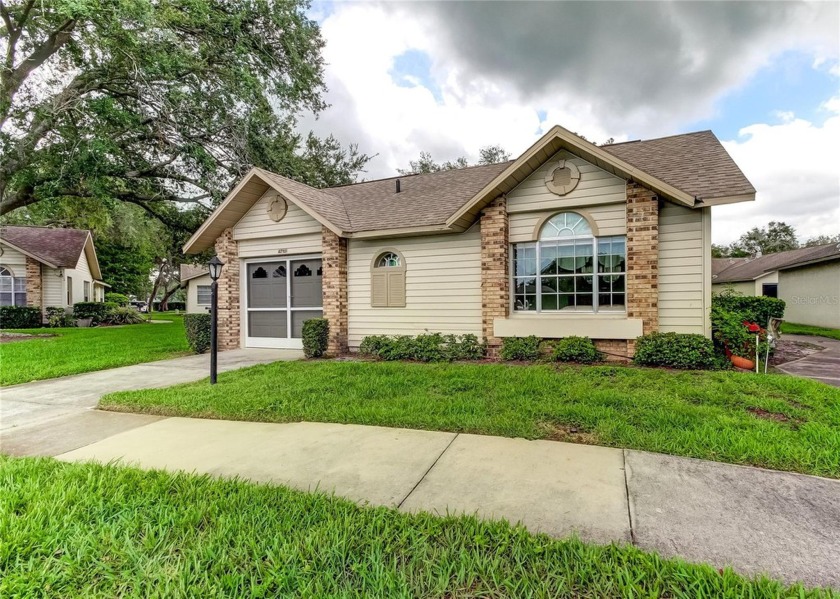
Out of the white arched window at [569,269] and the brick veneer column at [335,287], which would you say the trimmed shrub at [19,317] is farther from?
the white arched window at [569,269]

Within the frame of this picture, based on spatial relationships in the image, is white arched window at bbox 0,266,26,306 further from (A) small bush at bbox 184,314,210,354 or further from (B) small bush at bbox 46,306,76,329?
(A) small bush at bbox 184,314,210,354

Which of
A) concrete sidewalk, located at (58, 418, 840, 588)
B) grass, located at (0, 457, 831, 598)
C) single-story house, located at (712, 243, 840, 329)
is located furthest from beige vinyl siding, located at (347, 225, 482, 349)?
single-story house, located at (712, 243, 840, 329)

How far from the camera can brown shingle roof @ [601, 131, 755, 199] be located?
681cm

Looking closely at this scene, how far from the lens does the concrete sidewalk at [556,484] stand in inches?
88.8

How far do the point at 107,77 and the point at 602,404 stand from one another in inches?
639

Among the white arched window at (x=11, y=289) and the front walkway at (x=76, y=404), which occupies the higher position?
the white arched window at (x=11, y=289)

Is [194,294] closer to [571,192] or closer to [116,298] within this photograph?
[116,298]

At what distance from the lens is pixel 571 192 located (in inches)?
309

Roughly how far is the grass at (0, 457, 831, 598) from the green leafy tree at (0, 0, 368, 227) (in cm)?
1216

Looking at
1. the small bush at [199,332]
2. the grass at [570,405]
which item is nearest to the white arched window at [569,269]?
the grass at [570,405]

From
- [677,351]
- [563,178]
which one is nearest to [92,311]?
[563,178]

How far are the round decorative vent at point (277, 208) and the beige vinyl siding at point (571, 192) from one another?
5867 millimetres

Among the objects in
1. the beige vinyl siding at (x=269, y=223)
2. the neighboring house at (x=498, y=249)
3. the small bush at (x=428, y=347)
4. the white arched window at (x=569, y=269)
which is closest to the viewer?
the neighboring house at (x=498, y=249)

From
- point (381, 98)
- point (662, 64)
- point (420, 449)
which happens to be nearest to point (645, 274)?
point (420, 449)
